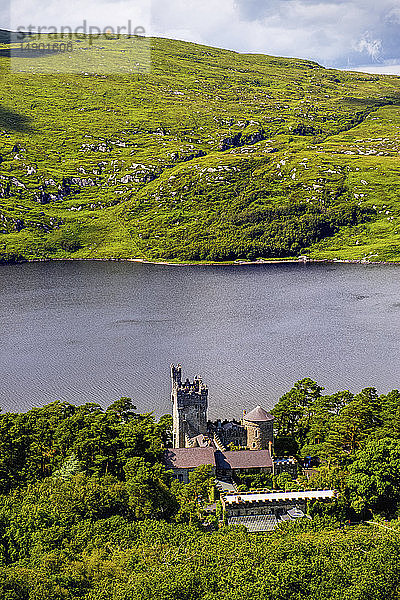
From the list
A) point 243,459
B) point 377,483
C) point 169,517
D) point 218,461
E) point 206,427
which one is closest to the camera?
point 169,517

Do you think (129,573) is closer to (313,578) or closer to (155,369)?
(313,578)

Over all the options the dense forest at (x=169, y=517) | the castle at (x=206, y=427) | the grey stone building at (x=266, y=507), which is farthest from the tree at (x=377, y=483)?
the castle at (x=206, y=427)

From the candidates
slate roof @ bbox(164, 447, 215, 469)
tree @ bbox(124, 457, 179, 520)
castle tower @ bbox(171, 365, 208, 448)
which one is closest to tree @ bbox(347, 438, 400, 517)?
slate roof @ bbox(164, 447, 215, 469)

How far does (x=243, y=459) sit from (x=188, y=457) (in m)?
4.86

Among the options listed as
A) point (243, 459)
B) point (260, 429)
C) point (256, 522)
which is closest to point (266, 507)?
point (256, 522)

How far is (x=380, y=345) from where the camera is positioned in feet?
360

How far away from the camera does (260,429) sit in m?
59.5

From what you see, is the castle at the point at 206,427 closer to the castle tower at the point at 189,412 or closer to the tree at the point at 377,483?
the castle tower at the point at 189,412

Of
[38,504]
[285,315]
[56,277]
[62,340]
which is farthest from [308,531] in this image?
[56,277]

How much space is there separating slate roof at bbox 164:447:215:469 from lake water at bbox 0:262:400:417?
19.7m

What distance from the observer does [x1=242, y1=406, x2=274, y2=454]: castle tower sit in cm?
5947

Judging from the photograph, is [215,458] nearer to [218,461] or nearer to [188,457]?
[218,461]

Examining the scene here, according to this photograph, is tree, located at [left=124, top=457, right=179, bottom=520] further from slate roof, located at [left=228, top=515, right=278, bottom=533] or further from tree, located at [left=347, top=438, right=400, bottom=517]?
tree, located at [left=347, top=438, right=400, bottom=517]

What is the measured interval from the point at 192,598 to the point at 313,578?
6767mm
